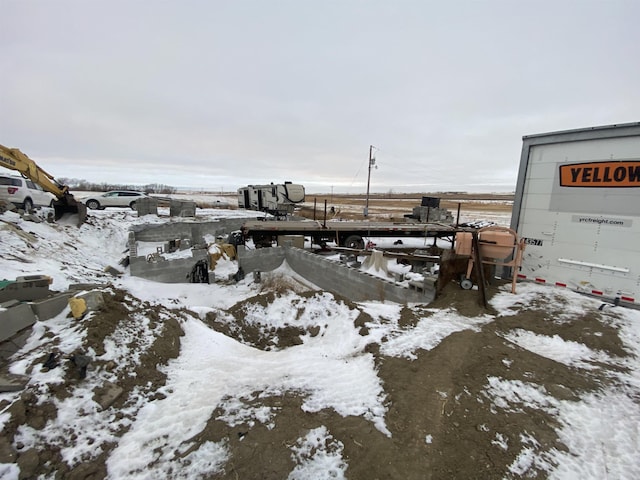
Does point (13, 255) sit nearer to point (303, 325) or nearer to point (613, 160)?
point (303, 325)

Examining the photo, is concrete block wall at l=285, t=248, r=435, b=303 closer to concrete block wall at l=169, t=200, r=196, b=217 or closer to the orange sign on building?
the orange sign on building

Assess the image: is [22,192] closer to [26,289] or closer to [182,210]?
[182,210]

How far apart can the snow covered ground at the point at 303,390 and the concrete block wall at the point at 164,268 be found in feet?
11.3

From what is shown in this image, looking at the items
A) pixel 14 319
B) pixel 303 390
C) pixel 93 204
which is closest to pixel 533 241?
pixel 303 390

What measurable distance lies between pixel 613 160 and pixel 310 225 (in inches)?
421

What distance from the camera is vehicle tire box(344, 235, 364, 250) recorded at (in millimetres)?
14133

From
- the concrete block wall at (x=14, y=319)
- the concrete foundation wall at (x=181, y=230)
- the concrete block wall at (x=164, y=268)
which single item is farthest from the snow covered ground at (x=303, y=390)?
the concrete foundation wall at (x=181, y=230)

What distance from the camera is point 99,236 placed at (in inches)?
559

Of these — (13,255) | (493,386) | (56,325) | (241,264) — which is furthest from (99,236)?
(493,386)

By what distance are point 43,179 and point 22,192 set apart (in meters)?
1.17

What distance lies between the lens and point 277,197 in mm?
19797

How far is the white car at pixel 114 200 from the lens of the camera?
21.8m

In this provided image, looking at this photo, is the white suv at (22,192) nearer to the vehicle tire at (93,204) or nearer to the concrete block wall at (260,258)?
the vehicle tire at (93,204)

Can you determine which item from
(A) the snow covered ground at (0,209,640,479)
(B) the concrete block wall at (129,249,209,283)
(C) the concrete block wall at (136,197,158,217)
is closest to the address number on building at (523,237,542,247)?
(A) the snow covered ground at (0,209,640,479)
